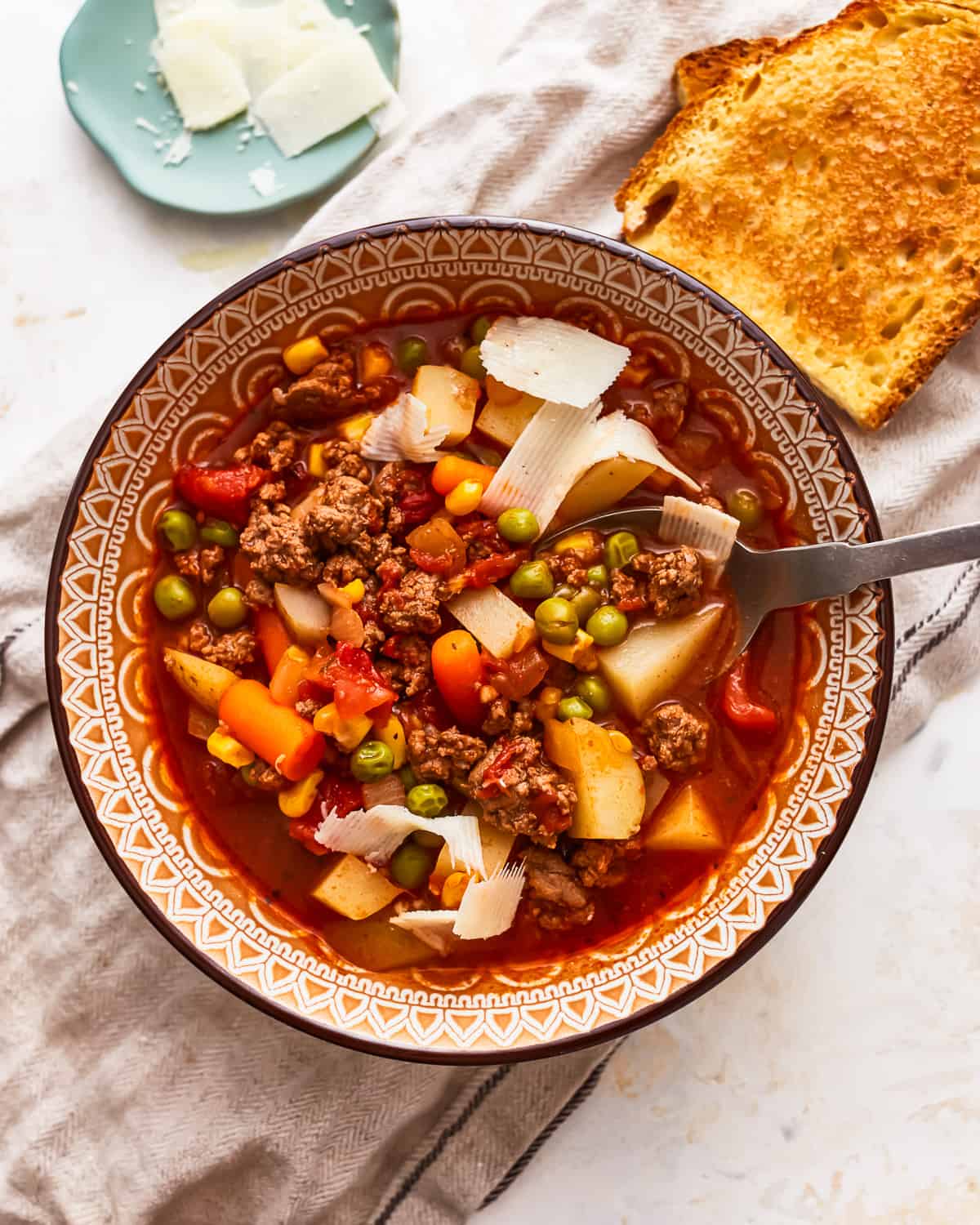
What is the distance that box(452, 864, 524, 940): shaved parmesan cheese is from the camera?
143 inches

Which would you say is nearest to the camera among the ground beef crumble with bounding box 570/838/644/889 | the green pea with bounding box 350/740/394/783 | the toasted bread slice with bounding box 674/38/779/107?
the green pea with bounding box 350/740/394/783

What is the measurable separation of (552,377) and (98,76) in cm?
250

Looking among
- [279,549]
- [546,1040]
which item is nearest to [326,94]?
[279,549]

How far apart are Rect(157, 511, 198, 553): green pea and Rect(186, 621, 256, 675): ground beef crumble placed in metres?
0.31

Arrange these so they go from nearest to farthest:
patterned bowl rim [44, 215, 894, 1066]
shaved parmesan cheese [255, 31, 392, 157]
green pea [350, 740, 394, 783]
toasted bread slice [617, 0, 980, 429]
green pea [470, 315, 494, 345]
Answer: patterned bowl rim [44, 215, 894, 1066] → green pea [350, 740, 394, 783] → green pea [470, 315, 494, 345] → toasted bread slice [617, 0, 980, 429] → shaved parmesan cheese [255, 31, 392, 157]

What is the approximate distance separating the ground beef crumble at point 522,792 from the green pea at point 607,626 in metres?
0.44

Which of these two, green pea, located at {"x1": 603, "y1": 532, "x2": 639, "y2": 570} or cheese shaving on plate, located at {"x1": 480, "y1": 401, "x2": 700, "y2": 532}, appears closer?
cheese shaving on plate, located at {"x1": 480, "y1": 401, "x2": 700, "y2": 532}

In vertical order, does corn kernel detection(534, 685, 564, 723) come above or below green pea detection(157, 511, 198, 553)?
below

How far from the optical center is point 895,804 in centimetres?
440

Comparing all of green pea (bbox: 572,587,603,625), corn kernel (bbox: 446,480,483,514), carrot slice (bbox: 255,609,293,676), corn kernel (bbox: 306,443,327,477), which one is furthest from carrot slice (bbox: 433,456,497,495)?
carrot slice (bbox: 255,609,293,676)

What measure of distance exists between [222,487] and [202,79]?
190 centimetres

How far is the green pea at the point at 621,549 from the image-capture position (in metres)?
3.87

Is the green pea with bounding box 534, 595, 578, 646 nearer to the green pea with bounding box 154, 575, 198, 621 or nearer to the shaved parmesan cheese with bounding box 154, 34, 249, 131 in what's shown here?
the green pea with bounding box 154, 575, 198, 621

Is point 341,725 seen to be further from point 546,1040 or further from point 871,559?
point 871,559
